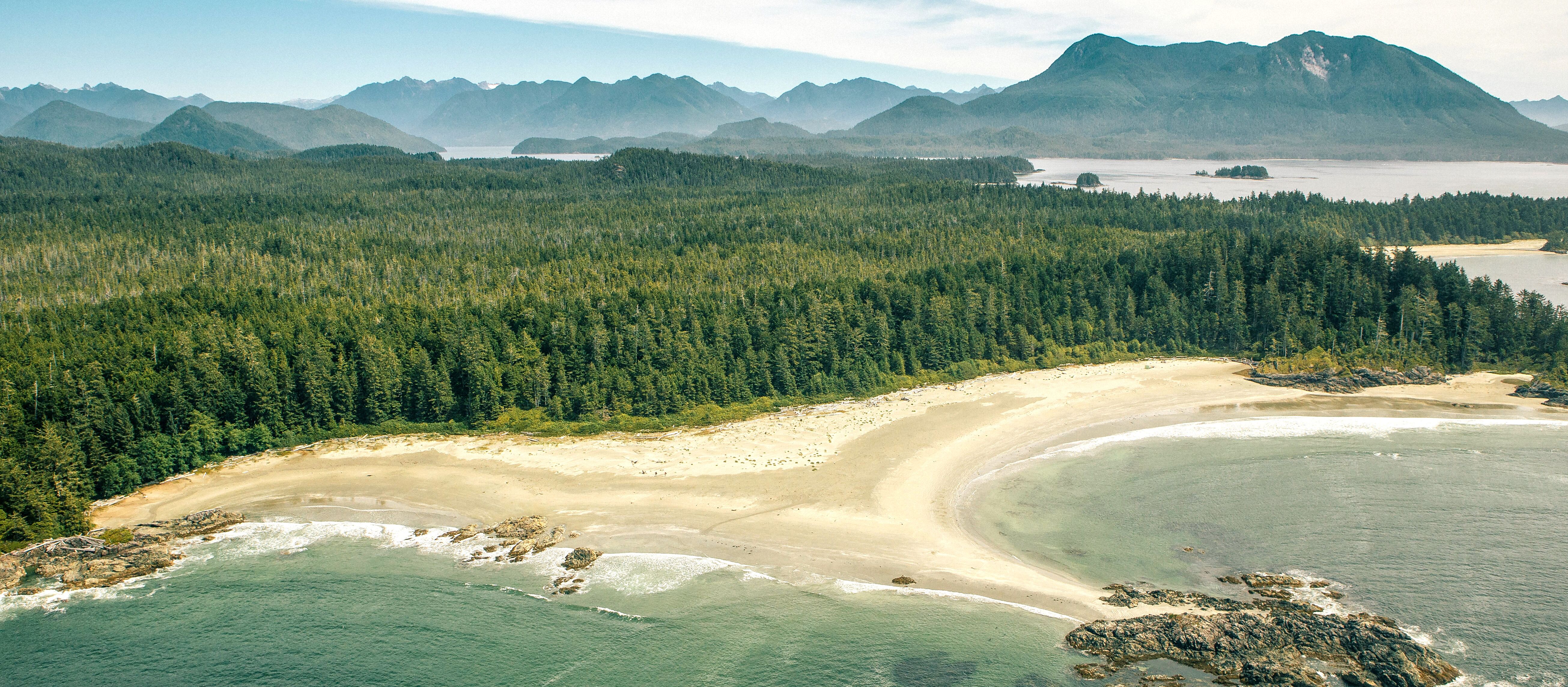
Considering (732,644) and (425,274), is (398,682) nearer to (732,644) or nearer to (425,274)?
(732,644)

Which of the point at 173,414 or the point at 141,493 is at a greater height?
the point at 173,414

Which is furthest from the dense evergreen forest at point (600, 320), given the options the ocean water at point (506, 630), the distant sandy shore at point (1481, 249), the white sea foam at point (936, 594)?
the white sea foam at point (936, 594)

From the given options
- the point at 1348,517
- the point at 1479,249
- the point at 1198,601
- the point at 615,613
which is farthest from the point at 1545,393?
the point at 1479,249

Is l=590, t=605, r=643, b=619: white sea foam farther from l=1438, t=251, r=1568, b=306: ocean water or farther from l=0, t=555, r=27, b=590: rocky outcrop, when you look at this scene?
l=1438, t=251, r=1568, b=306: ocean water

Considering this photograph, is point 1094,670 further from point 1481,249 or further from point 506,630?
point 1481,249

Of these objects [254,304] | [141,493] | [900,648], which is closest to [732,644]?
[900,648]

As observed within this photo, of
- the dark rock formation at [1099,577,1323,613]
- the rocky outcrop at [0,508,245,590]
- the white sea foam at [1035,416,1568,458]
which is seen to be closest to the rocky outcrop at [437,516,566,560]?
the rocky outcrop at [0,508,245,590]
